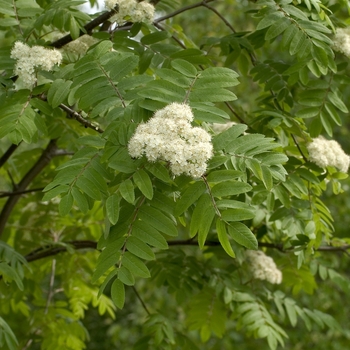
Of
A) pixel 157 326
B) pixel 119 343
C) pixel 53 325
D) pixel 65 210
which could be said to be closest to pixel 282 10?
pixel 65 210

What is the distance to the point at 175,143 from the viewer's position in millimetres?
1461

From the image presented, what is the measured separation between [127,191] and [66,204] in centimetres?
19

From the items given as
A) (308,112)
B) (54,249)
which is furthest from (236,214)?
(54,249)

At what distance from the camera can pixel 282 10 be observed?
2.14 metres

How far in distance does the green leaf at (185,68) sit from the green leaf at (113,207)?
1.48 ft

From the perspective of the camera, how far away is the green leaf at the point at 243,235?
154cm

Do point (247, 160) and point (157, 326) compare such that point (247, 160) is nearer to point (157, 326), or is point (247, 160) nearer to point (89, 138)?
point (89, 138)

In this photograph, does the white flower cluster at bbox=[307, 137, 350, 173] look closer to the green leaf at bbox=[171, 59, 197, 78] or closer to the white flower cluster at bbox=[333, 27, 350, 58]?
the white flower cluster at bbox=[333, 27, 350, 58]

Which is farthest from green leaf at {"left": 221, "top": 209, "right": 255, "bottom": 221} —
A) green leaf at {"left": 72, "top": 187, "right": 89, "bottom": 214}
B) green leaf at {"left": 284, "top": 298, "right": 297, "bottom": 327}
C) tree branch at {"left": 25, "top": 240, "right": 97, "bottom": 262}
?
green leaf at {"left": 284, "top": 298, "right": 297, "bottom": 327}

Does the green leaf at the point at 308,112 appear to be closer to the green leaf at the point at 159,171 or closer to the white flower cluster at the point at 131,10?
the white flower cluster at the point at 131,10

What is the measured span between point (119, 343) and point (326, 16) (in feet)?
16.4

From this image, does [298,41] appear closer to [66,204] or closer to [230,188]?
[230,188]

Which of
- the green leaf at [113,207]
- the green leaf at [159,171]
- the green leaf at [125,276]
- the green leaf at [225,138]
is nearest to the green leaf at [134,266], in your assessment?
the green leaf at [125,276]

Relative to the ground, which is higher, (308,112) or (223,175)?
(223,175)
